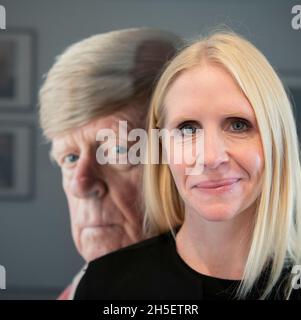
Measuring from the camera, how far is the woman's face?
877mm

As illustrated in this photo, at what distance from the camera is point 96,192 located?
996mm

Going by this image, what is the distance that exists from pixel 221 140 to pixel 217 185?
0.10m

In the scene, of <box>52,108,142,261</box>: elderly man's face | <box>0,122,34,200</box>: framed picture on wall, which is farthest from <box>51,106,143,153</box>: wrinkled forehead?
<box>0,122,34,200</box>: framed picture on wall

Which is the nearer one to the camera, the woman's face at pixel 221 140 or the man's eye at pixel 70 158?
the woman's face at pixel 221 140

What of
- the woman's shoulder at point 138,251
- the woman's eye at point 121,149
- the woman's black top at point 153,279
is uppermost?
the woman's eye at point 121,149

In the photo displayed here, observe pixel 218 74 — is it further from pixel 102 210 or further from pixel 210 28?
pixel 102 210

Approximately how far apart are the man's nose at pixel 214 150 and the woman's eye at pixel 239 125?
1.2 inches

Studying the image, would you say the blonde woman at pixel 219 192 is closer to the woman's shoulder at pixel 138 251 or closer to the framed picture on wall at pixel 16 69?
the woman's shoulder at pixel 138 251

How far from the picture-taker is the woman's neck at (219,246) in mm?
957

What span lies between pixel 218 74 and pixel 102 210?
415 mm

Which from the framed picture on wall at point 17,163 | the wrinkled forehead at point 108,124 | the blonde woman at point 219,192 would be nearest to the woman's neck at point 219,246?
the blonde woman at point 219,192

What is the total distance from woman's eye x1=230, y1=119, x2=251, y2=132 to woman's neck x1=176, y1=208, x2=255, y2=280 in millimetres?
210

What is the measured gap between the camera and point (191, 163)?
0.90 metres

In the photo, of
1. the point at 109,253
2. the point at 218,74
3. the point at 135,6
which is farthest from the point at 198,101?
the point at 109,253
